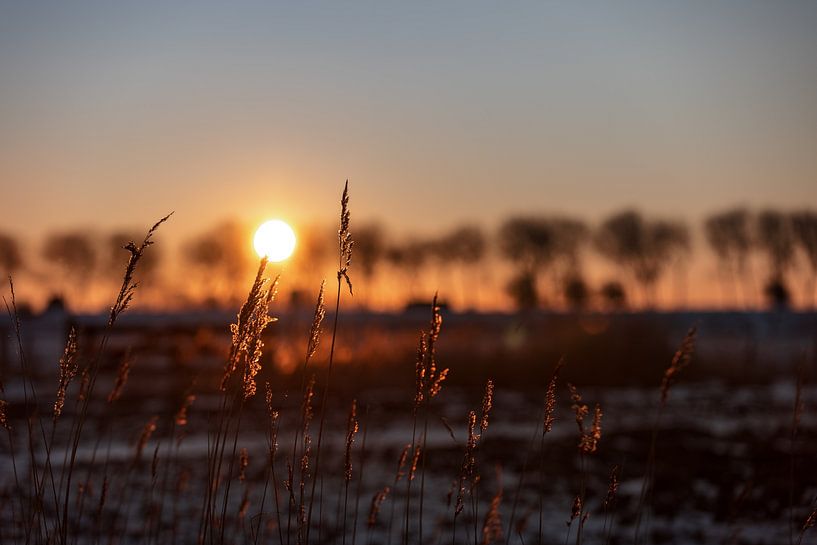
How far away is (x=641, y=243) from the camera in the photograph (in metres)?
73.9

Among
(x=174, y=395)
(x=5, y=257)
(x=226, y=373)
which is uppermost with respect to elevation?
(x=5, y=257)

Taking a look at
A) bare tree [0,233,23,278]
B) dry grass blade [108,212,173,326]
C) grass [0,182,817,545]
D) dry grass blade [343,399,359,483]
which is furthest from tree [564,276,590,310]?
dry grass blade [108,212,173,326]

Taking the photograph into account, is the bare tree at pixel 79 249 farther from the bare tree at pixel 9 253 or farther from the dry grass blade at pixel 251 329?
the dry grass blade at pixel 251 329

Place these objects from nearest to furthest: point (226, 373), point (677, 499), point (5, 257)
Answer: point (226, 373)
point (677, 499)
point (5, 257)

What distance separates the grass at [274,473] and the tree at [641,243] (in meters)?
56.3

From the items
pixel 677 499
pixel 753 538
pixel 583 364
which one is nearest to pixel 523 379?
pixel 583 364

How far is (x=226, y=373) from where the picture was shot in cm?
318

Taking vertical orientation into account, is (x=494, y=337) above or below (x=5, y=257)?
below

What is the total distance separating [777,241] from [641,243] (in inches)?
449

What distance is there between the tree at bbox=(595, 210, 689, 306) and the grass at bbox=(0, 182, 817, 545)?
56289mm

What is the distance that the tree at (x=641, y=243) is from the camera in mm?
73688

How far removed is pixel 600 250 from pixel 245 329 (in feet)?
246

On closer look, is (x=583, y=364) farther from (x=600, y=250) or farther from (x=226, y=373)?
(x=600, y=250)

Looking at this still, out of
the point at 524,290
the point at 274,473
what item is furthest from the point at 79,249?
the point at 274,473
